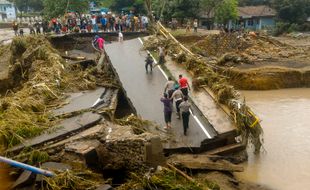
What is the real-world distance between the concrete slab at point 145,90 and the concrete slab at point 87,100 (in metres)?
0.87

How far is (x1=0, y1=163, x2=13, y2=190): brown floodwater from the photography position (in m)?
8.70

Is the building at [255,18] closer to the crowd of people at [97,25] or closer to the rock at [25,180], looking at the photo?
the crowd of people at [97,25]

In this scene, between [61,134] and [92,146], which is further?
[61,134]

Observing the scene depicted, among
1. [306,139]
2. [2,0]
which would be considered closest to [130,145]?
[306,139]

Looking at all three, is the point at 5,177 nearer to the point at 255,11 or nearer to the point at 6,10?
the point at 255,11

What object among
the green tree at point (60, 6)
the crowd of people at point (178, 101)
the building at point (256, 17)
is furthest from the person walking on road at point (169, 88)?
the building at point (256, 17)

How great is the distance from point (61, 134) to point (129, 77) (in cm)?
801

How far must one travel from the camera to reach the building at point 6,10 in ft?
280

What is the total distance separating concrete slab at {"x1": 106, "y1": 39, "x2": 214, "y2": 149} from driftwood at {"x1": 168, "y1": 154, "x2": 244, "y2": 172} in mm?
512

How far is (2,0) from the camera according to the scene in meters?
86.0

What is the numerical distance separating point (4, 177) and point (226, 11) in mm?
37097

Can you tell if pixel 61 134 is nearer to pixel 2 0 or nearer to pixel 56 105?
pixel 56 105

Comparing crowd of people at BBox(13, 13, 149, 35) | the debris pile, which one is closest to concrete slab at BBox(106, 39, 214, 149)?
the debris pile

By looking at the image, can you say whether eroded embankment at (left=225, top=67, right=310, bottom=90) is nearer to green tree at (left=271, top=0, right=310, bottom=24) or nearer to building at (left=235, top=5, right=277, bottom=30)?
green tree at (left=271, top=0, right=310, bottom=24)
